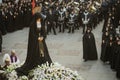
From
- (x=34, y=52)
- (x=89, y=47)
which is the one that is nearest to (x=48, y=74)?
(x=34, y=52)

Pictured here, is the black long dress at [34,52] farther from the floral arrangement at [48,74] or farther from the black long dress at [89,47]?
the black long dress at [89,47]

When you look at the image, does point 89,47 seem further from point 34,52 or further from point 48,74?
point 48,74

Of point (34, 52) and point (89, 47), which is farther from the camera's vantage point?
point (89, 47)

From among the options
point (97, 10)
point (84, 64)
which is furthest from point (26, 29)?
point (84, 64)

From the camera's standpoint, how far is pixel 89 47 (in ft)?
67.6

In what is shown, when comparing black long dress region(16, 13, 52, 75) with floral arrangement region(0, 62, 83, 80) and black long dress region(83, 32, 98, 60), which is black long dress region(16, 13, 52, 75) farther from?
black long dress region(83, 32, 98, 60)

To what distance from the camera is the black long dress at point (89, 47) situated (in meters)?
20.5

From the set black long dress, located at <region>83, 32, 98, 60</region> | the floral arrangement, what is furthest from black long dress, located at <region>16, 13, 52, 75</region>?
black long dress, located at <region>83, 32, 98, 60</region>

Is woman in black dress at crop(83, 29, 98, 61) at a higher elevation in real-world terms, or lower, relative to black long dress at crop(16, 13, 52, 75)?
lower

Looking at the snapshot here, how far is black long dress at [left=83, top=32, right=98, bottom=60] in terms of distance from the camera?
20469 millimetres

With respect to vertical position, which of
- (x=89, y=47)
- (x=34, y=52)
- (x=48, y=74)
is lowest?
(x=89, y=47)

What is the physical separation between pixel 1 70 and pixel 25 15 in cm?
1917

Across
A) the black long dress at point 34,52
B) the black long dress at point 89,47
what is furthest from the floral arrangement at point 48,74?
the black long dress at point 89,47

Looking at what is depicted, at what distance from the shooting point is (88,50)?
811 inches
